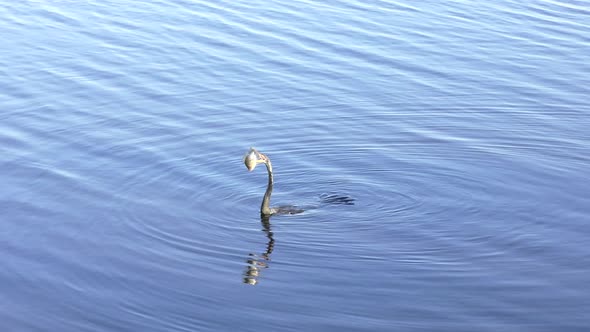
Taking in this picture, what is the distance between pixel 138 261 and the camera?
53.6 feet

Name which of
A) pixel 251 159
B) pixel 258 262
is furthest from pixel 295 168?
pixel 258 262

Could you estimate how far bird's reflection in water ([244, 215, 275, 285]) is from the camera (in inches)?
623

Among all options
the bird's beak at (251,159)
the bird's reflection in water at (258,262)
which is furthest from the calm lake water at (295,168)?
the bird's beak at (251,159)

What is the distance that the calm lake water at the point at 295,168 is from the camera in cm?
1511

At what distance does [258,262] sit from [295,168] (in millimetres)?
4513

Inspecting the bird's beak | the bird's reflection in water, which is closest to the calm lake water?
the bird's reflection in water

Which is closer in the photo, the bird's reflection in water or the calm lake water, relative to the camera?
the calm lake water

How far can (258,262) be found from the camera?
16.4m

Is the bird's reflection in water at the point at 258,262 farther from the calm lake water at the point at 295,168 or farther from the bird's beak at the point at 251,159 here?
the bird's beak at the point at 251,159

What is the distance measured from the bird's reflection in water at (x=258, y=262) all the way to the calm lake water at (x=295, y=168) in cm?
4

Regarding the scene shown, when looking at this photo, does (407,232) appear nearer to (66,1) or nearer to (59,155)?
(59,155)

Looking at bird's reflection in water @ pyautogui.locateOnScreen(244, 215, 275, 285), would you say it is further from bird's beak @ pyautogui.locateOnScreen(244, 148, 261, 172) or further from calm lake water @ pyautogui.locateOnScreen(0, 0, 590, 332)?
bird's beak @ pyautogui.locateOnScreen(244, 148, 261, 172)

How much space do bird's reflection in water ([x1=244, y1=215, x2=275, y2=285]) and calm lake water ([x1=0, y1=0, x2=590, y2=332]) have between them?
42 millimetres

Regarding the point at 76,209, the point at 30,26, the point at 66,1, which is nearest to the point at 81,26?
the point at 30,26
